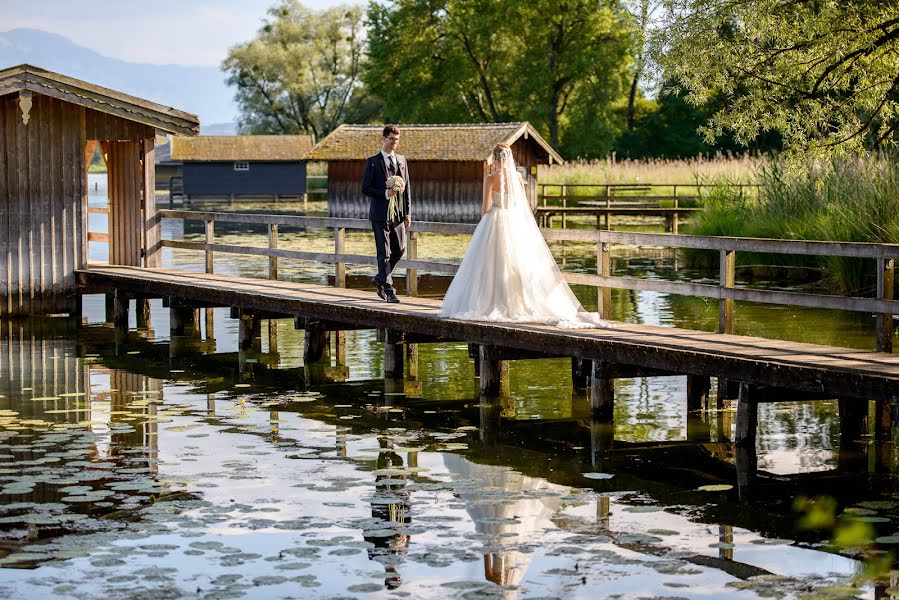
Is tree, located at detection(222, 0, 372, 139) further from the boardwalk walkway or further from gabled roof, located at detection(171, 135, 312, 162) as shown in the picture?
the boardwalk walkway

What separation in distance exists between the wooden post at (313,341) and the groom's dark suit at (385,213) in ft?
3.73

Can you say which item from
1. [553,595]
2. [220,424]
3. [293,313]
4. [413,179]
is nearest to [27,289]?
[293,313]

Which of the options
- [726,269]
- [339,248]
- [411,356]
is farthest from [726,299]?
[339,248]

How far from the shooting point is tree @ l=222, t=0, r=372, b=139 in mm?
95438

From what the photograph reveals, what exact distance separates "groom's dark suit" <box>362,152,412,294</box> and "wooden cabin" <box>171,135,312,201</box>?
5995 cm

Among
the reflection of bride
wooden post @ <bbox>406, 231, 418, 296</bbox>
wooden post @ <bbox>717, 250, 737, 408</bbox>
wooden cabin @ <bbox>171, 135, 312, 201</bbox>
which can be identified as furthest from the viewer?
wooden cabin @ <bbox>171, 135, 312, 201</bbox>

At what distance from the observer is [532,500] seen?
965 centimetres

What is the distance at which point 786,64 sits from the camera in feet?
58.3

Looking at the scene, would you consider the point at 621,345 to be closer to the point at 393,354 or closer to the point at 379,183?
the point at 393,354

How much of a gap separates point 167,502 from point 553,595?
326 cm

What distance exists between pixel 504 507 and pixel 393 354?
6.32 meters


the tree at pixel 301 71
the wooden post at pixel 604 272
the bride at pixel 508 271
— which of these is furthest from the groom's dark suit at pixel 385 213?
the tree at pixel 301 71

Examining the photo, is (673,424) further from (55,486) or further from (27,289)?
(27,289)

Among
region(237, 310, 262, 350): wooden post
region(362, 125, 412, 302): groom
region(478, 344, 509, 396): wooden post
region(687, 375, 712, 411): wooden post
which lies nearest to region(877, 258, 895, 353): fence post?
region(687, 375, 712, 411): wooden post
